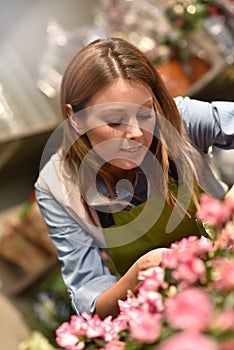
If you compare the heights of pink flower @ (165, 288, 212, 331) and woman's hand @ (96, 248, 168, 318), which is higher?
pink flower @ (165, 288, 212, 331)

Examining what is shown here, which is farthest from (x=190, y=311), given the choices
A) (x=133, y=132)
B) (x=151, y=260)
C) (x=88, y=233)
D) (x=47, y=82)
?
(x=47, y=82)

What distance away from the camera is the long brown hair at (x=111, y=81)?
3.53 feet

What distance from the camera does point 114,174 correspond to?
1.13 meters

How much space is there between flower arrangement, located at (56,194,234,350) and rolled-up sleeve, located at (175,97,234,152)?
0.38m

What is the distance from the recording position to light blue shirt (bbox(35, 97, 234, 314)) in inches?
45.2

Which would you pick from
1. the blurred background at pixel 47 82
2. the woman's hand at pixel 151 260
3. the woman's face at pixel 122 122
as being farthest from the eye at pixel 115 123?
the blurred background at pixel 47 82

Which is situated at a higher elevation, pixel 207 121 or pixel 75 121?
pixel 75 121

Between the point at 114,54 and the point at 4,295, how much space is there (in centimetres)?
235

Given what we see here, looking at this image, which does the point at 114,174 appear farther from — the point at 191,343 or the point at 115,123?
the point at 191,343

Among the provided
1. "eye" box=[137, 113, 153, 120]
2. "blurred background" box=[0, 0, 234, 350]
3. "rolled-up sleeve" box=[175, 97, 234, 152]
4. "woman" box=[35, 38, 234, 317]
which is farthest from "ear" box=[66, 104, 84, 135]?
"blurred background" box=[0, 0, 234, 350]

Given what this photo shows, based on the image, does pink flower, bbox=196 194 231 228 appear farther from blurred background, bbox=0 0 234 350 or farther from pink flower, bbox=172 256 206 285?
blurred background, bbox=0 0 234 350

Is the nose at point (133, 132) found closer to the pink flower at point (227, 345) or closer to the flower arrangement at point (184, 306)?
the flower arrangement at point (184, 306)

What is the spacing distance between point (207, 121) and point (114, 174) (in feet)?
0.77

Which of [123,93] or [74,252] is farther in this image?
[74,252]
